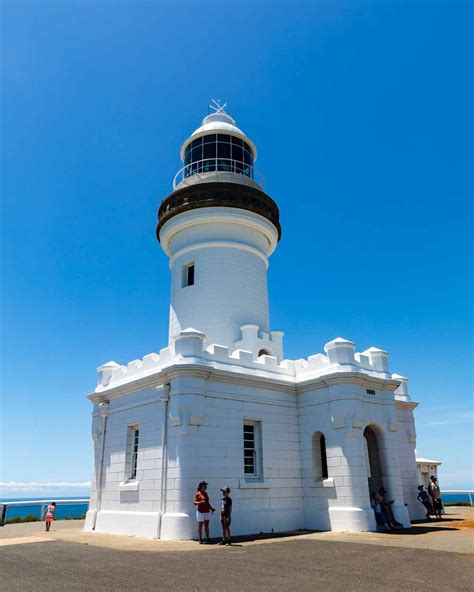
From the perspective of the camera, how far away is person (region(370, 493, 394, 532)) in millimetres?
14703

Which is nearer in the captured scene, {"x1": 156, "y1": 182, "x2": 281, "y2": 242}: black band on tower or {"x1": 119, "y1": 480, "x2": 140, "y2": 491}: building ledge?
{"x1": 119, "y1": 480, "x2": 140, "y2": 491}: building ledge

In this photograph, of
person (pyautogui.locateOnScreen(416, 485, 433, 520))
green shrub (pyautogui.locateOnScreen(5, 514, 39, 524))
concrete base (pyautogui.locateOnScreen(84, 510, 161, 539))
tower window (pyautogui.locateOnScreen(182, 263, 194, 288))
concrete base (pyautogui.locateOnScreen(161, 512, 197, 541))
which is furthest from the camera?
green shrub (pyautogui.locateOnScreen(5, 514, 39, 524))

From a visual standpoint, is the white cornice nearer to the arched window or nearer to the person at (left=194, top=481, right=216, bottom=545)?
the arched window

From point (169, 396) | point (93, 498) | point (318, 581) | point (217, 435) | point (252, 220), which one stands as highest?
point (252, 220)

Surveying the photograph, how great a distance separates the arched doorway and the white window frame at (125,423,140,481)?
8272 mm

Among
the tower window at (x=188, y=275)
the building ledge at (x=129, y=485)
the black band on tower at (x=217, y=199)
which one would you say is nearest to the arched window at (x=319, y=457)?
the building ledge at (x=129, y=485)

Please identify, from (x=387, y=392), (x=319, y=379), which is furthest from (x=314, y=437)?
(x=387, y=392)

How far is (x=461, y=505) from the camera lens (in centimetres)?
2705

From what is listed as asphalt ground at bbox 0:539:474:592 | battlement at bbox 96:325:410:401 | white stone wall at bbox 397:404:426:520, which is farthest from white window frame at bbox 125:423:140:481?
white stone wall at bbox 397:404:426:520

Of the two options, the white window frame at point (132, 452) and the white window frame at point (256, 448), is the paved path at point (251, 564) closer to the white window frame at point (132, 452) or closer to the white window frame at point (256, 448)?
the white window frame at point (256, 448)

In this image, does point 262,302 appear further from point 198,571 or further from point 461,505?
point 461,505

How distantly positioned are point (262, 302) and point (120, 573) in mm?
13156

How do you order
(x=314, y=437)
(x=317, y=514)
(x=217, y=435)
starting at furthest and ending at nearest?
(x=314, y=437), (x=317, y=514), (x=217, y=435)

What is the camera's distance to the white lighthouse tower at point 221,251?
18.9 m
